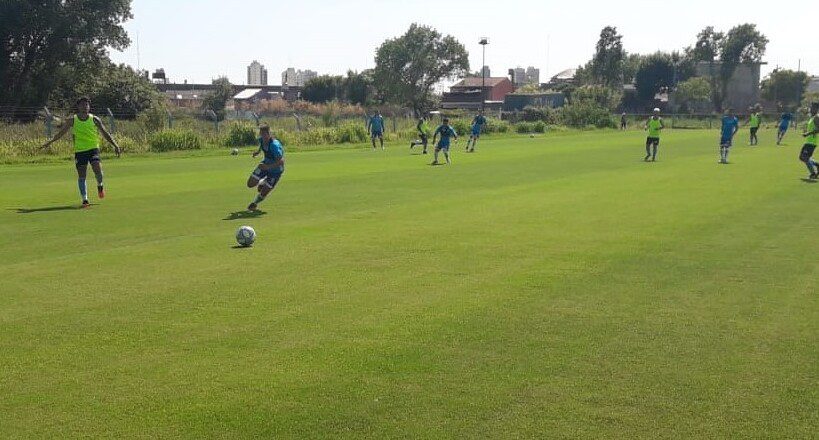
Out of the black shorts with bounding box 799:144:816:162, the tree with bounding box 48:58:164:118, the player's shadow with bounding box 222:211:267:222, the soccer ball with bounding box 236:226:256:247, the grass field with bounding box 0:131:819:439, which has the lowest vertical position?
the grass field with bounding box 0:131:819:439

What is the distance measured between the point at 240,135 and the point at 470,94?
4072 inches

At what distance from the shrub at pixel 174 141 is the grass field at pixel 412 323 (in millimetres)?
22306

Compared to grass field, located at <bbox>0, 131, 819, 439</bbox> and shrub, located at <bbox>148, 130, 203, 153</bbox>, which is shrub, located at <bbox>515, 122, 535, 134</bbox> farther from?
grass field, located at <bbox>0, 131, 819, 439</bbox>

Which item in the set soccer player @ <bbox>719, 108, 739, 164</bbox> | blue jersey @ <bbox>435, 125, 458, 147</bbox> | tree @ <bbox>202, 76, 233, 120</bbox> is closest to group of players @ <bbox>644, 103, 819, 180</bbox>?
soccer player @ <bbox>719, 108, 739, 164</bbox>

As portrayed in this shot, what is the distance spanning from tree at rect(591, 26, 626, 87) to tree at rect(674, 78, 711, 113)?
36.4 ft

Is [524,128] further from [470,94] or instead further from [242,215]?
[470,94]

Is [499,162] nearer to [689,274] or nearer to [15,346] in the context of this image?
[689,274]

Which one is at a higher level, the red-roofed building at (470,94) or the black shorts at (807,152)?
the red-roofed building at (470,94)

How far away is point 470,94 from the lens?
141 m

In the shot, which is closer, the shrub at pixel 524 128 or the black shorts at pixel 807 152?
the black shorts at pixel 807 152

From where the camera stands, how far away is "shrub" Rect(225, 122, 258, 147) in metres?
40.5

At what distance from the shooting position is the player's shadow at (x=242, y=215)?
13756 mm

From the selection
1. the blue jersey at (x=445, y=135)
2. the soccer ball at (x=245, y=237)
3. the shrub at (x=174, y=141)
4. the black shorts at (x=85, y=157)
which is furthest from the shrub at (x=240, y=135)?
the soccer ball at (x=245, y=237)

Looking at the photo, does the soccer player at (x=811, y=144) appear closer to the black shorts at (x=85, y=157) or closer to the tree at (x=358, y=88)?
the black shorts at (x=85, y=157)
